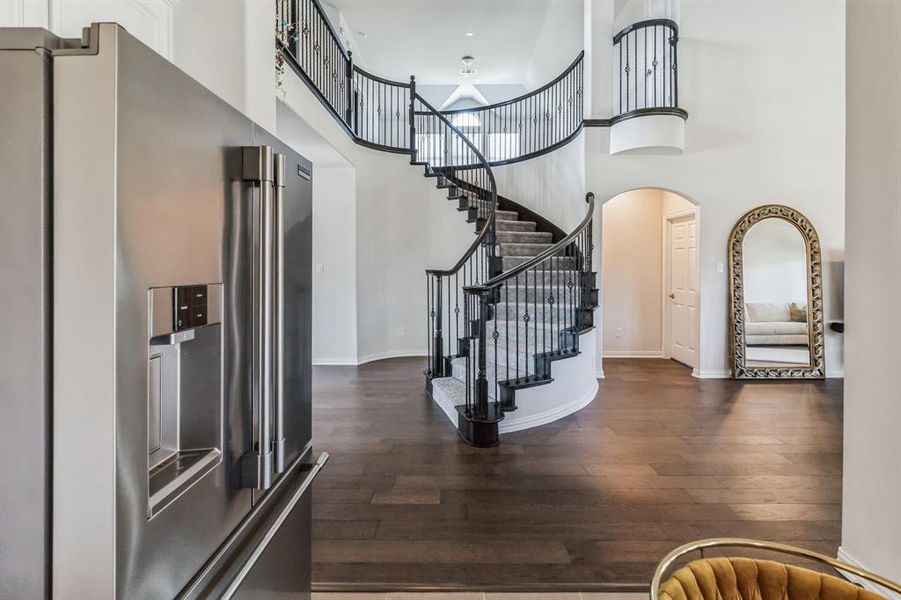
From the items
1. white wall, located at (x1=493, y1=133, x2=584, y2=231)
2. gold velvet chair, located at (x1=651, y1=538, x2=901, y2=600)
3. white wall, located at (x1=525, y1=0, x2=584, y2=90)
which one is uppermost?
white wall, located at (x1=525, y1=0, x2=584, y2=90)

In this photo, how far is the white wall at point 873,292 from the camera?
1552 mm

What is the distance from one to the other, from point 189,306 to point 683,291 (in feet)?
21.0

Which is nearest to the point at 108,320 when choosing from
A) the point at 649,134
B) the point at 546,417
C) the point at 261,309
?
the point at 261,309

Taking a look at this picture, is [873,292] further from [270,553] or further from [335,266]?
[335,266]

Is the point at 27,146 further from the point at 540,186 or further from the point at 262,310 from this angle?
the point at 540,186

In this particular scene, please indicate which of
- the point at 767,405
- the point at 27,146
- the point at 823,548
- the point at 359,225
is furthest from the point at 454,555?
the point at 359,225

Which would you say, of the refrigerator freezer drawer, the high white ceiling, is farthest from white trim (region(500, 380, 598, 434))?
the high white ceiling

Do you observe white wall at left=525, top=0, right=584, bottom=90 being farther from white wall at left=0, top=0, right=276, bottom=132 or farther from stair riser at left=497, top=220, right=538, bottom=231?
white wall at left=0, top=0, right=276, bottom=132

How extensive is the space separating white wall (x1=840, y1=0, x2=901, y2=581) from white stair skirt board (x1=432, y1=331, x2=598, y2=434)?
197 cm

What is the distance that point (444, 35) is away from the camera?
7250 mm

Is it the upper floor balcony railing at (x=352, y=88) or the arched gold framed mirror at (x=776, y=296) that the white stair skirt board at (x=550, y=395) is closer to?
the arched gold framed mirror at (x=776, y=296)

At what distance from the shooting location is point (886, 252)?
1576mm

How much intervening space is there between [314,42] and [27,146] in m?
5.16

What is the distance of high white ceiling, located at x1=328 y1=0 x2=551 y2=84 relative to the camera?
6.49 metres
